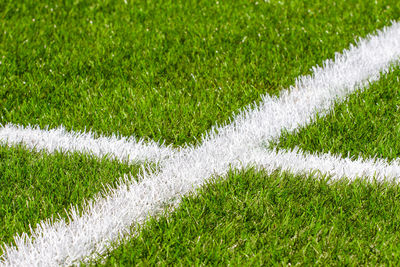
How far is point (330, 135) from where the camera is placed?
2506mm

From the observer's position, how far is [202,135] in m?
2.52

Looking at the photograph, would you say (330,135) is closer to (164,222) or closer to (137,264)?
(164,222)

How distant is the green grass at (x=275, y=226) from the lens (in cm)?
177

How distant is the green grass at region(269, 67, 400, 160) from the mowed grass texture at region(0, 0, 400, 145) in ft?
1.46

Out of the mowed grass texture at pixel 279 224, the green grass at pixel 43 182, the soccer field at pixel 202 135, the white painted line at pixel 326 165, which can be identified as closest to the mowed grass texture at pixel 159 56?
the soccer field at pixel 202 135

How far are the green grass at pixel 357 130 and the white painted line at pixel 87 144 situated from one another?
0.62 m

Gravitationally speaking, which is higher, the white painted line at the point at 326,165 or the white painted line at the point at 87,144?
the white painted line at the point at 87,144

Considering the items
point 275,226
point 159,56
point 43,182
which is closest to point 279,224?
point 275,226

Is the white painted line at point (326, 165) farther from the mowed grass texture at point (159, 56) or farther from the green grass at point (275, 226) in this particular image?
the mowed grass texture at point (159, 56)

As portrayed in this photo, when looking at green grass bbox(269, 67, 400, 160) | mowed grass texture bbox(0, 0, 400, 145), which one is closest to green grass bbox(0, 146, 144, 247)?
mowed grass texture bbox(0, 0, 400, 145)

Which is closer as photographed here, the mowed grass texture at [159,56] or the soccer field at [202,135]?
the soccer field at [202,135]

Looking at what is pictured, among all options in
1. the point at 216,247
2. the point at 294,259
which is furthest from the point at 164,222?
the point at 294,259

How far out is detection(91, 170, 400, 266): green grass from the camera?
5.80ft

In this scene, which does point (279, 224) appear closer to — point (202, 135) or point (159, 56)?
point (202, 135)
